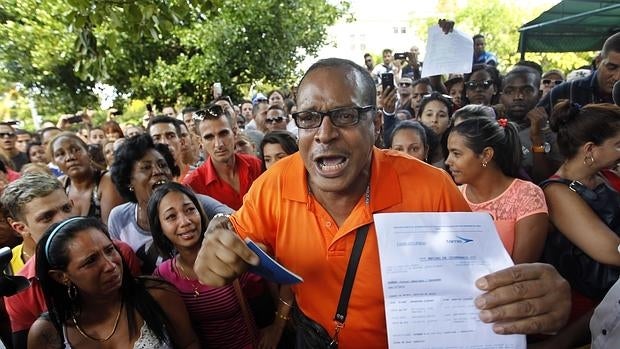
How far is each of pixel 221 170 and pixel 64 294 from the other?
185 centimetres

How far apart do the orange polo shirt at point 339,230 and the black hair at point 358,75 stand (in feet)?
0.84

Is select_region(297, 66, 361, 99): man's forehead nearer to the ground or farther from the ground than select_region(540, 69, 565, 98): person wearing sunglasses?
farther from the ground

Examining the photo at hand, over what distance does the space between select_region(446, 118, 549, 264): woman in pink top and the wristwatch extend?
93cm

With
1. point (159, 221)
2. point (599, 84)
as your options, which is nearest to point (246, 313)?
point (159, 221)

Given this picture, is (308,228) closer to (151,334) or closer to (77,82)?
(151,334)

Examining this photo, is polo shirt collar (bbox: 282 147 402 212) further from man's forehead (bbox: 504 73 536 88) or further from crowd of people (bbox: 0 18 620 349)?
man's forehead (bbox: 504 73 536 88)

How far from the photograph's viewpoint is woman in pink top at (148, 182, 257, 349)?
2.55 meters

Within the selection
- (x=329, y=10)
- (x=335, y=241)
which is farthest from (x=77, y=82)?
(x=335, y=241)

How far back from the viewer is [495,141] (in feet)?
8.61

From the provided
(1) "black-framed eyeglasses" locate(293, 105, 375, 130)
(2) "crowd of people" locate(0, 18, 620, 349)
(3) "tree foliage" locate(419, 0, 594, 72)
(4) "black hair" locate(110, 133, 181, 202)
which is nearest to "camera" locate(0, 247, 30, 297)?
(2) "crowd of people" locate(0, 18, 620, 349)

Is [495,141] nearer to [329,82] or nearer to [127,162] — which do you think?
[329,82]

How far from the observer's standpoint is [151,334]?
2.20 metres

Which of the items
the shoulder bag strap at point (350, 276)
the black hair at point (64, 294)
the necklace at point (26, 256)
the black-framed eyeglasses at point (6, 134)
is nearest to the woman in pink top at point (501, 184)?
the shoulder bag strap at point (350, 276)

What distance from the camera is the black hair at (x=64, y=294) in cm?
219
